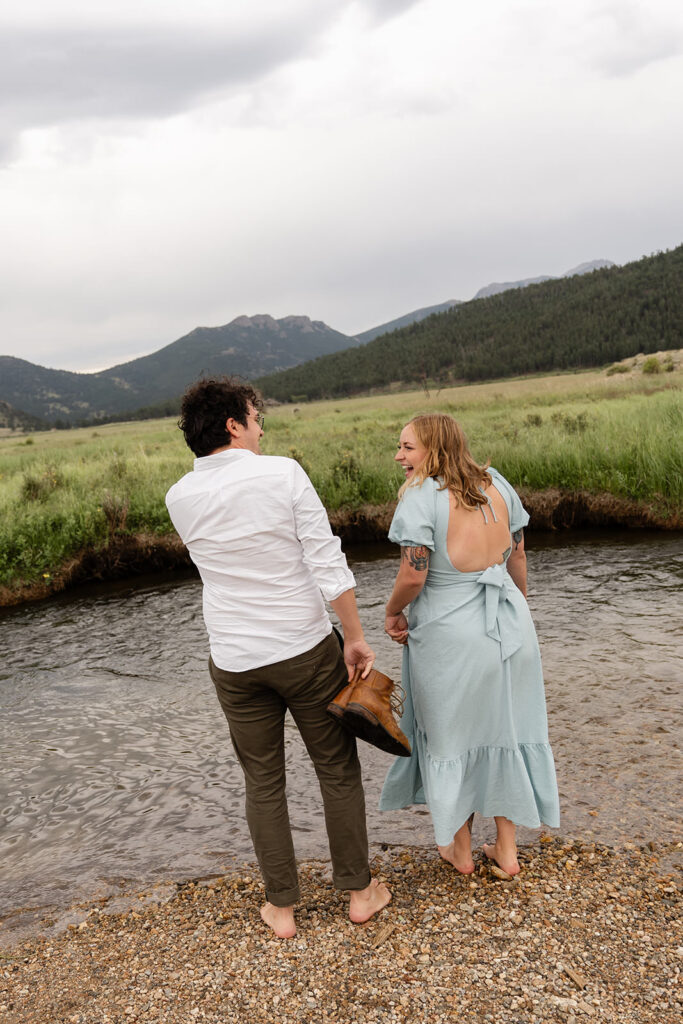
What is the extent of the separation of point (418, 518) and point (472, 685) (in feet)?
3.02

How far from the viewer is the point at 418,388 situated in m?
106

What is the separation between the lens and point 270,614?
3273 mm

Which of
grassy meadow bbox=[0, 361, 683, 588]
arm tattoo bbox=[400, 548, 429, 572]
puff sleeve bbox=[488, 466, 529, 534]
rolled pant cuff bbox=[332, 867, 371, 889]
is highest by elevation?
puff sleeve bbox=[488, 466, 529, 534]

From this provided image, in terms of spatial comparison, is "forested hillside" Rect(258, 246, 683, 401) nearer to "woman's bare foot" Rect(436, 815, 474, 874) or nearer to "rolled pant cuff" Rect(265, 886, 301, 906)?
"woman's bare foot" Rect(436, 815, 474, 874)

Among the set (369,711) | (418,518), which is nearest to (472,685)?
(369,711)

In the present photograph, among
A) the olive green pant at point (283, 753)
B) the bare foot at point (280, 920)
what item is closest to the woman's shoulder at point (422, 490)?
the olive green pant at point (283, 753)

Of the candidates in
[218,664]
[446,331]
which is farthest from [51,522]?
[446,331]

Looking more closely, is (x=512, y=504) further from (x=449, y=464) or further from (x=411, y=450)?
(x=411, y=450)

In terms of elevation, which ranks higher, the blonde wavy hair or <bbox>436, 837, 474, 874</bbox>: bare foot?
the blonde wavy hair

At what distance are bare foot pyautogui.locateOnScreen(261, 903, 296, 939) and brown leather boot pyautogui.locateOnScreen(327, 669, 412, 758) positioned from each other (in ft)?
3.57

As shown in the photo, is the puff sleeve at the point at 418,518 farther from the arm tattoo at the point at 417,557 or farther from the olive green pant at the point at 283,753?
the olive green pant at the point at 283,753

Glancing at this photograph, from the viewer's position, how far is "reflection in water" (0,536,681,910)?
4727 millimetres

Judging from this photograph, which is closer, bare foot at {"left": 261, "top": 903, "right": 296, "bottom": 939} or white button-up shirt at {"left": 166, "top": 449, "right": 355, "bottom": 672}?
white button-up shirt at {"left": 166, "top": 449, "right": 355, "bottom": 672}

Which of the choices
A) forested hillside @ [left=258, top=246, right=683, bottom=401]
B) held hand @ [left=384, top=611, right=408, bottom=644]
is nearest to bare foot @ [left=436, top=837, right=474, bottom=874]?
held hand @ [left=384, top=611, right=408, bottom=644]
